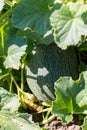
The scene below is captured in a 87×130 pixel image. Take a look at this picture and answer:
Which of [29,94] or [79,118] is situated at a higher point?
[29,94]

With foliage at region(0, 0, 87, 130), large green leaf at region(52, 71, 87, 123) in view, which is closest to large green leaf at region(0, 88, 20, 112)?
foliage at region(0, 0, 87, 130)

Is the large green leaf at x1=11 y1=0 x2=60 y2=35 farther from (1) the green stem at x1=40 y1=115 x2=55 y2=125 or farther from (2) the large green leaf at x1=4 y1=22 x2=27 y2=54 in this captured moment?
(1) the green stem at x1=40 y1=115 x2=55 y2=125

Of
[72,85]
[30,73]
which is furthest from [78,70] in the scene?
[72,85]

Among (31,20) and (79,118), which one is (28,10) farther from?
(79,118)

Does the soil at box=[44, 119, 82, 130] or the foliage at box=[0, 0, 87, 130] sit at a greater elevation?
the foliage at box=[0, 0, 87, 130]

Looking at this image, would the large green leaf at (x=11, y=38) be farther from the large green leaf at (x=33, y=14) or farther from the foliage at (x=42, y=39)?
the large green leaf at (x=33, y=14)

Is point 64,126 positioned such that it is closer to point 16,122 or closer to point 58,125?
point 58,125

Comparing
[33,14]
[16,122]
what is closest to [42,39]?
[33,14]

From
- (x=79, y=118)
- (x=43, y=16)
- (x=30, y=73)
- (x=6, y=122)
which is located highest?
(x=43, y=16)
